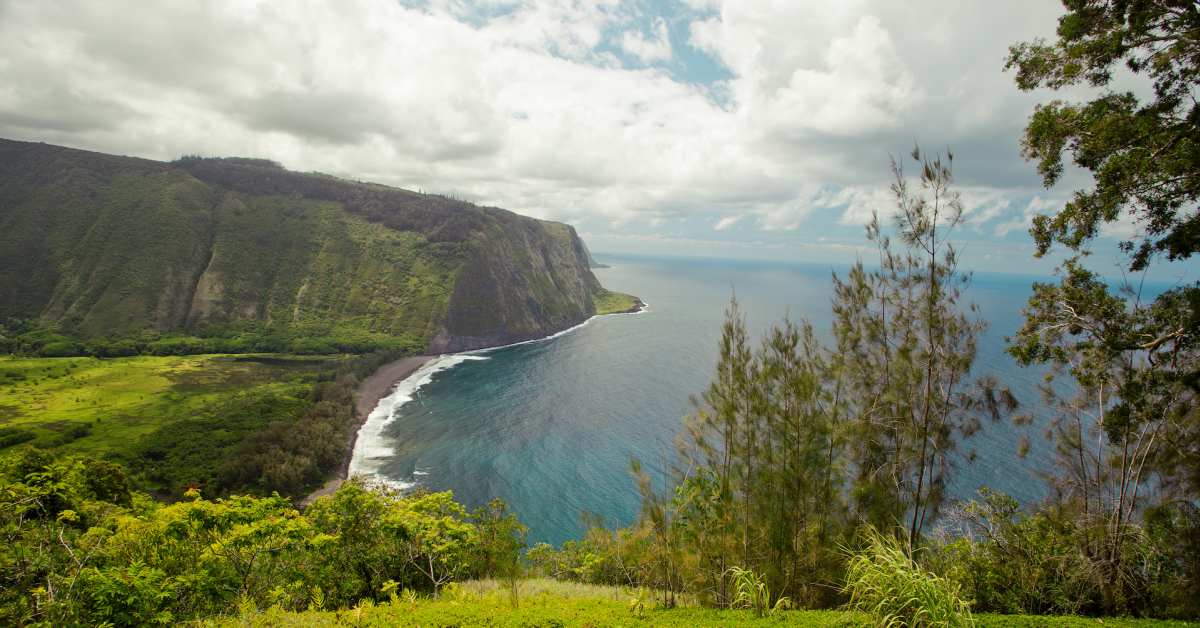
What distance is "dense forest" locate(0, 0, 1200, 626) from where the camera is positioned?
892 centimetres

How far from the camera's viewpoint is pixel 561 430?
6856cm

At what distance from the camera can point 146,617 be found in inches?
356

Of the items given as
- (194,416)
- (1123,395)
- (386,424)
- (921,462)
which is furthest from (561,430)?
(1123,395)

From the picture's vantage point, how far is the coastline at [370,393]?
54.5m

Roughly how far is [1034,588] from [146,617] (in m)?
18.9

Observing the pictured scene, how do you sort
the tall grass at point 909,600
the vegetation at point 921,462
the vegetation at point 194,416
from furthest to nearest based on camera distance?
the vegetation at point 194,416 < the vegetation at point 921,462 < the tall grass at point 909,600

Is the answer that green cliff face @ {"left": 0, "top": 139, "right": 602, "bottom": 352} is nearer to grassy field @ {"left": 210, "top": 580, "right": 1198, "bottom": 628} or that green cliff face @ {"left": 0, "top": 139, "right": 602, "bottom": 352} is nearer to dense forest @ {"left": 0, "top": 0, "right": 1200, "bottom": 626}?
dense forest @ {"left": 0, "top": 0, "right": 1200, "bottom": 626}

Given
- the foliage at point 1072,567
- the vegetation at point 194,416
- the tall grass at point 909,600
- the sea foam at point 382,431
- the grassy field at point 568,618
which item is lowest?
the sea foam at point 382,431

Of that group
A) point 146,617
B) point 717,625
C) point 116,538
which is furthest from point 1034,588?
point 116,538

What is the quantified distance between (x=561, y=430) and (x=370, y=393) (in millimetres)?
37902

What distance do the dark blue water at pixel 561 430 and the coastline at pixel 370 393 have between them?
1876 mm

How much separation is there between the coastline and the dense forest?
37.8 metres

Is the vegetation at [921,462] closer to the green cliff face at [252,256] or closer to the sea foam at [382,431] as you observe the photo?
the sea foam at [382,431]

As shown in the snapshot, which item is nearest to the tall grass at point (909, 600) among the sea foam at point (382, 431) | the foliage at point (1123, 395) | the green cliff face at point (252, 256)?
the foliage at point (1123, 395)
